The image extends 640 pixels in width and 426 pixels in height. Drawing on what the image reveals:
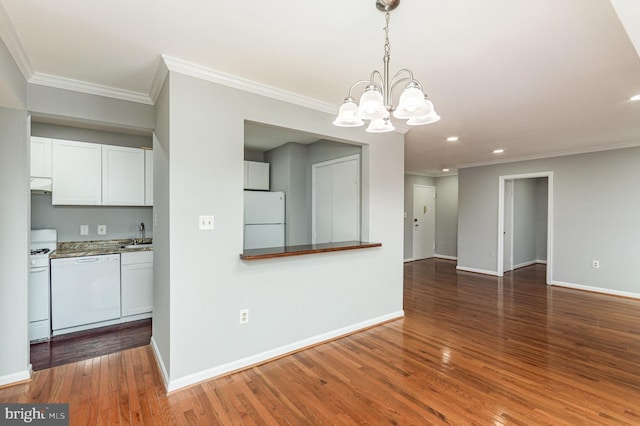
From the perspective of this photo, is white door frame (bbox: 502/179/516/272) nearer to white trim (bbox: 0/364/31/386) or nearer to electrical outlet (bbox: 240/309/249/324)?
electrical outlet (bbox: 240/309/249/324)

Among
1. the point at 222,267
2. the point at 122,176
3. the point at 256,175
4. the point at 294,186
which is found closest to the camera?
the point at 222,267

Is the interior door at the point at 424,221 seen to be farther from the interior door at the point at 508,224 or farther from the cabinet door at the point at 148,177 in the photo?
the cabinet door at the point at 148,177

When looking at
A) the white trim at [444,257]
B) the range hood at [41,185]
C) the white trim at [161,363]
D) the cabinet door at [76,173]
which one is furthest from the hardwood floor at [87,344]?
the white trim at [444,257]

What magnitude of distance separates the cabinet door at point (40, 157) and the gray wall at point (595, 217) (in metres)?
7.13

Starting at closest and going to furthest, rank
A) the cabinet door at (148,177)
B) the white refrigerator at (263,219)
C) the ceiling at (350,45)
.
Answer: the ceiling at (350,45) < the cabinet door at (148,177) < the white refrigerator at (263,219)

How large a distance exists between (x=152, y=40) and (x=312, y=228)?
3261mm

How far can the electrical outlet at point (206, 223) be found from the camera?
2289 millimetres

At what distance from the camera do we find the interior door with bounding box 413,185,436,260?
7801mm

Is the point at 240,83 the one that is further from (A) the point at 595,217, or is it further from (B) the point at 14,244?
(A) the point at 595,217

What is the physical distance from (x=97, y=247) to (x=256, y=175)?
7.54 feet

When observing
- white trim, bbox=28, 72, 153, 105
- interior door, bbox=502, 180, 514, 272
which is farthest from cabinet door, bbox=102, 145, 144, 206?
interior door, bbox=502, 180, 514, 272

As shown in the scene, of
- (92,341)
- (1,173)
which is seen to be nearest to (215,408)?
(92,341)

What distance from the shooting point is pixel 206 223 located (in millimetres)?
2309

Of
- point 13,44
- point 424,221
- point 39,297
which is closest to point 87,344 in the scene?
point 39,297
